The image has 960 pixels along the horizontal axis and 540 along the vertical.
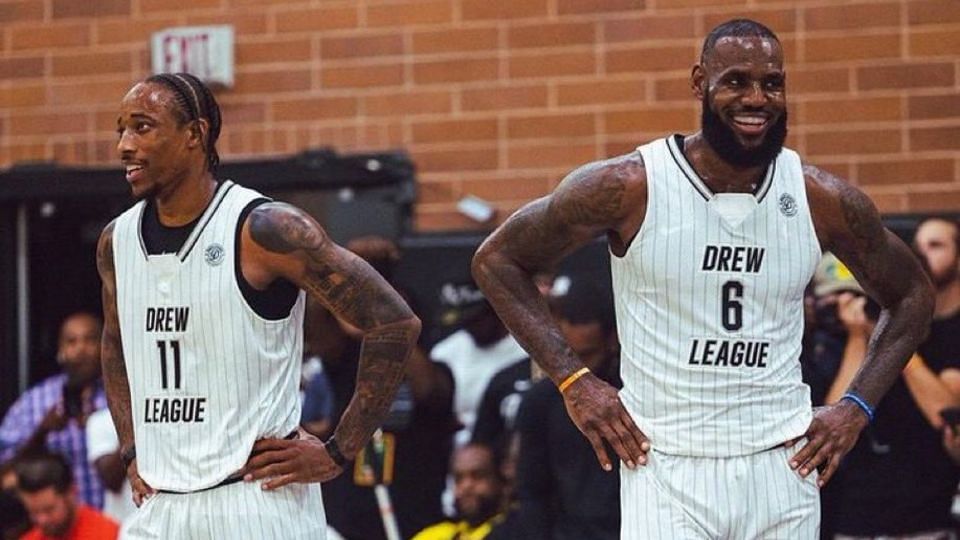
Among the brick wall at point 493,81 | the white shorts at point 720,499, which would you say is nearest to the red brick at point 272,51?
the brick wall at point 493,81

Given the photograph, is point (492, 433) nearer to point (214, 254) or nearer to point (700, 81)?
point (214, 254)

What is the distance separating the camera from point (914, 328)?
689cm

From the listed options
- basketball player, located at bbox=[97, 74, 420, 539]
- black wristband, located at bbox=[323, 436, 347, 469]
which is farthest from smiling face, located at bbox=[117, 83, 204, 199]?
black wristband, located at bbox=[323, 436, 347, 469]

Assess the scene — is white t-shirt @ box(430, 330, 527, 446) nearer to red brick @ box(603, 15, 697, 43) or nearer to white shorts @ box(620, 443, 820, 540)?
red brick @ box(603, 15, 697, 43)

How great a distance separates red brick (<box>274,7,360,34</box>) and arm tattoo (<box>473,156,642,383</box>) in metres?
5.12

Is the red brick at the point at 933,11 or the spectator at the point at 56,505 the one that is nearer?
the spectator at the point at 56,505

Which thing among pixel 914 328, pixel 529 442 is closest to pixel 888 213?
pixel 529 442

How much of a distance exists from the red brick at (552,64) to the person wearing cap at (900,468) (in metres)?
2.78

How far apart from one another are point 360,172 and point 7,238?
2274 mm

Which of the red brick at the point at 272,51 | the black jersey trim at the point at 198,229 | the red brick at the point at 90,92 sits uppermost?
the red brick at the point at 272,51

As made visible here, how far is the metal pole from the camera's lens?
12555mm

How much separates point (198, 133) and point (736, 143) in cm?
166

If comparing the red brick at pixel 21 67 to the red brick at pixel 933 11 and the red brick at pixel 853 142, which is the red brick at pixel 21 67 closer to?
the red brick at pixel 853 142

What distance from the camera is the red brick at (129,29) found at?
1211 centimetres
